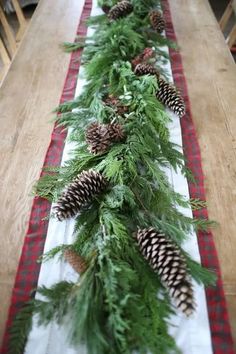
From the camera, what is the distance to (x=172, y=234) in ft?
2.18

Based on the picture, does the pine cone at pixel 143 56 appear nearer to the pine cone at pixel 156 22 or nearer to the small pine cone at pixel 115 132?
the pine cone at pixel 156 22

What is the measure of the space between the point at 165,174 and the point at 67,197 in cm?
27

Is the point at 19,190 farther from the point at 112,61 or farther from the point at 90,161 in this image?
the point at 112,61

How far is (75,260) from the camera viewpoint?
2.04ft

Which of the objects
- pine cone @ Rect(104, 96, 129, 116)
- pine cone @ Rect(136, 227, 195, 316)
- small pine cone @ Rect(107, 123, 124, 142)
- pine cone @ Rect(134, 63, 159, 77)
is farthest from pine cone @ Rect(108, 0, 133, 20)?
pine cone @ Rect(136, 227, 195, 316)

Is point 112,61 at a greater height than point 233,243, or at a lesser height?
greater

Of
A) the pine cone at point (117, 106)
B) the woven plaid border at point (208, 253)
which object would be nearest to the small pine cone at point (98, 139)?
the pine cone at point (117, 106)

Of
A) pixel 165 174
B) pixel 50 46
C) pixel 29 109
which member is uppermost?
pixel 50 46

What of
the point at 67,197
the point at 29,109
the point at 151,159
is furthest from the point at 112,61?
the point at 67,197

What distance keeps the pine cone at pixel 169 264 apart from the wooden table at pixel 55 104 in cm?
13

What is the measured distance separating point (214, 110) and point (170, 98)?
0.15m

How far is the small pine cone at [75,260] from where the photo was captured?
23.9 inches

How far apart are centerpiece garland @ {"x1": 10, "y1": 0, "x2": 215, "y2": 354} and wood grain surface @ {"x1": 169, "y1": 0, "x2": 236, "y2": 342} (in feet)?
0.19

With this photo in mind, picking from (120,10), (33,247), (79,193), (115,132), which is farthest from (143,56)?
(33,247)
